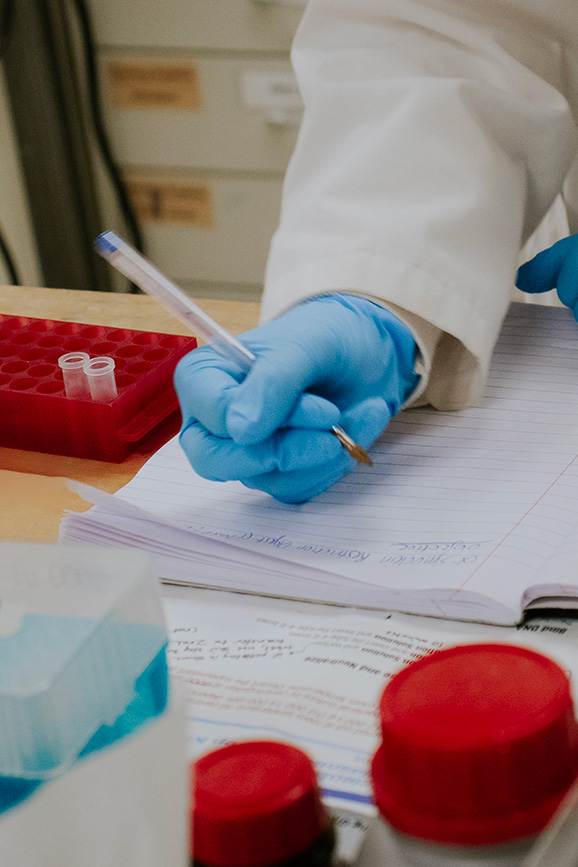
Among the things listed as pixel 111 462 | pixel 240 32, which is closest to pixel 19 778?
pixel 111 462

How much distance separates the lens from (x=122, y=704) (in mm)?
256

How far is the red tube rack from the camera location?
2.28 ft

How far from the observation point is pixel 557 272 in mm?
825

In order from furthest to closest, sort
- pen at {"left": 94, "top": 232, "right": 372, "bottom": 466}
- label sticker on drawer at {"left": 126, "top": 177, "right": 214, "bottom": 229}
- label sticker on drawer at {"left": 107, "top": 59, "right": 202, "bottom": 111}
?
label sticker on drawer at {"left": 126, "top": 177, "right": 214, "bottom": 229}
label sticker on drawer at {"left": 107, "top": 59, "right": 202, "bottom": 111}
pen at {"left": 94, "top": 232, "right": 372, "bottom": 466}

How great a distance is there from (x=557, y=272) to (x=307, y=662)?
511mm

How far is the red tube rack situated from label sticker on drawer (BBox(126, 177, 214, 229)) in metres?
1.28

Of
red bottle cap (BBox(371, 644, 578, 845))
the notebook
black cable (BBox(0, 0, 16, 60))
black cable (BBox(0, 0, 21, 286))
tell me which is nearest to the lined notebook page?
the notebook

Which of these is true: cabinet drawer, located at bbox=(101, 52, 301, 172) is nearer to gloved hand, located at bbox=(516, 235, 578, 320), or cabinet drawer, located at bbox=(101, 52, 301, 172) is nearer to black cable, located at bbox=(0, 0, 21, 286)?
black cable, located at bbox=(0, 0, 21, 286)

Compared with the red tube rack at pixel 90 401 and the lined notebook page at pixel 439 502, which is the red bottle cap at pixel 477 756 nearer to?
the lined notebook page at pixel 439 502

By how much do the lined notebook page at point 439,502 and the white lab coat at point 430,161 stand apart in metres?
0.05

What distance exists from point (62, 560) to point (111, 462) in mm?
415

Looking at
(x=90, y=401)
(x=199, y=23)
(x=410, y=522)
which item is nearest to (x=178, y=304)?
(x=90, y=401)

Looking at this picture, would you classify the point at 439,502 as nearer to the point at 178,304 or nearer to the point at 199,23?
the point at 178,304

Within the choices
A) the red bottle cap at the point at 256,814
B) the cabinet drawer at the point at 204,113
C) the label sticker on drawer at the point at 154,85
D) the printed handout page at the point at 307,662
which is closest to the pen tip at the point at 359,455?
the printed handout page at the point at 307,662
